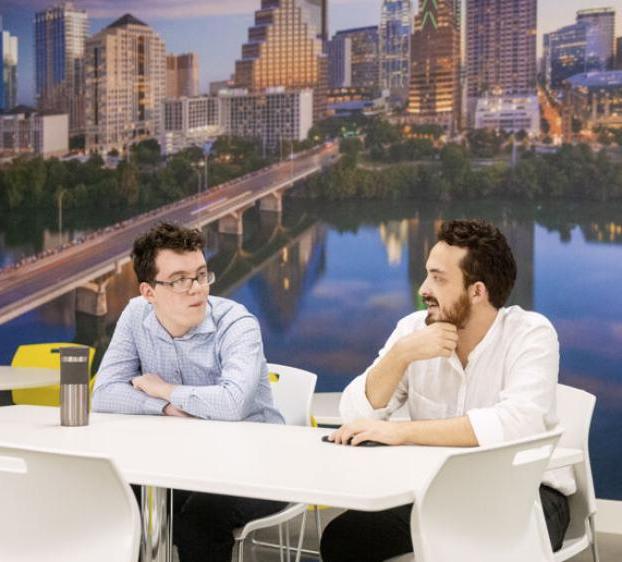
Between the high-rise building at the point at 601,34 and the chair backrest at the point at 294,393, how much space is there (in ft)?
10.6

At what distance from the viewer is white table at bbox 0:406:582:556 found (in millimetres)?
2273

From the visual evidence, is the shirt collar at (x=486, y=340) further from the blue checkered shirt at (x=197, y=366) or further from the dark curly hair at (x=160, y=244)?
the dark curly hair at (x=160, y=244)

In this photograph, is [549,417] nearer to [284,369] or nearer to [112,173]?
[284,369]

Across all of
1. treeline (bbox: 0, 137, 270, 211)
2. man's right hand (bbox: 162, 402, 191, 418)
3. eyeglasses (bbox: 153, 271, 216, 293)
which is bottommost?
man's right hand (bbox: 162, 402, 191, 418)

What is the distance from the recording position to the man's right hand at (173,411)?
3264 mm

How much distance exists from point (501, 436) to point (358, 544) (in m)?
0.44

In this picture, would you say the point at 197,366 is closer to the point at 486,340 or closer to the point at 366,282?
the point at 486,340

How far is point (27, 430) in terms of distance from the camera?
10.00 ft

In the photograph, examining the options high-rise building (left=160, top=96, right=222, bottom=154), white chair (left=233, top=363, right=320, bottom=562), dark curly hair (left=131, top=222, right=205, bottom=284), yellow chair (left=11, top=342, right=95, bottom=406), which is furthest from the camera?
high-rise building (left=160, top=96, right=222, bottom=154)

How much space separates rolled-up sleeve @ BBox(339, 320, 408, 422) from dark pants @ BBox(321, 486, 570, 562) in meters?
0.34

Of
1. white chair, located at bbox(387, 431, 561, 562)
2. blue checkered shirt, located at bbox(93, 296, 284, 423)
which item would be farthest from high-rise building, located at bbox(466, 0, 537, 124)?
white chair, located at bbox(387, 431, 561, 562)

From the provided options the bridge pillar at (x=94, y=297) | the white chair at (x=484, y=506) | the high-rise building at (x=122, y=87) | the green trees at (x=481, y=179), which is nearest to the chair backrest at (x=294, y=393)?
the white chair at (x=484, y=506)

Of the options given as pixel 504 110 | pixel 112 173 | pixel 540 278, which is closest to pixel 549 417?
pixel 540 278

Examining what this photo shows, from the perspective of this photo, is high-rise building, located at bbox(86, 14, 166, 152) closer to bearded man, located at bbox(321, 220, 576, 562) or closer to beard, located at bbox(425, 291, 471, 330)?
bearded man, located at bbox(321, 220, 576, 562)
